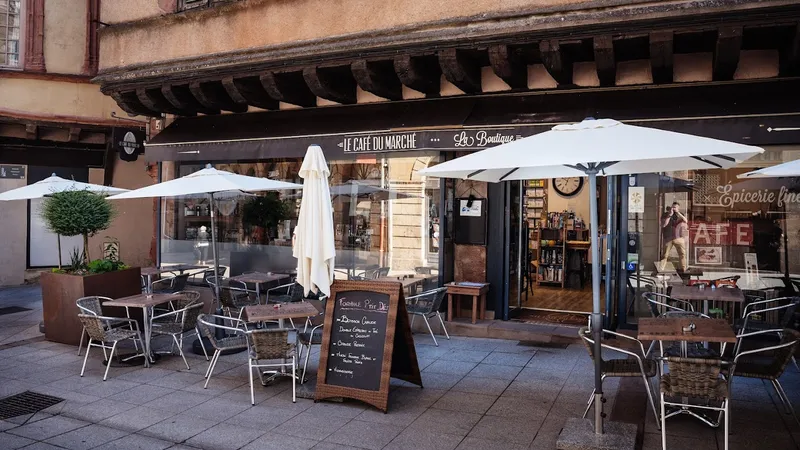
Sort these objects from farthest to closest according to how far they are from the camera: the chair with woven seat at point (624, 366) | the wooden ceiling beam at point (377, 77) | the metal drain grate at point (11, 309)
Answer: the metal drain grate at point (11, 309) → the wooden ceiling beam at point (377, 77) → the chair with woven seat at point (624, 366)

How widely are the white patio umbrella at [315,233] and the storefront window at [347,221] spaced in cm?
365

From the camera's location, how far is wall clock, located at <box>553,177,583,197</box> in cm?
1573

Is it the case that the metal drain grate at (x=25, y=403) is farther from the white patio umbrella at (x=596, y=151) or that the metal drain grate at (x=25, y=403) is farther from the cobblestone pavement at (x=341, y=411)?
the white patio umbrella at (x=596, y=151)

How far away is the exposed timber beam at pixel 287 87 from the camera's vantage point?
405 inches

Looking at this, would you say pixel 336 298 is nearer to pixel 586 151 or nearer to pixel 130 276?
pixel 586 151

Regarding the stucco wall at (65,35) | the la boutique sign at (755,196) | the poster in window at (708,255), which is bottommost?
the poster in window at (708,255)

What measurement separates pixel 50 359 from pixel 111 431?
3.35 metres

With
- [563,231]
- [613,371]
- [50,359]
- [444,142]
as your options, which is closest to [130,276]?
[50,359]

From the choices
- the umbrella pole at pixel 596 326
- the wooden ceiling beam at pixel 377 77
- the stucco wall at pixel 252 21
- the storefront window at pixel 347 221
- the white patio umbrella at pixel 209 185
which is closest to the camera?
the umbrella pole at pixel 596 326

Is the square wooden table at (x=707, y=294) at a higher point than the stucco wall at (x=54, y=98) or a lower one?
lower

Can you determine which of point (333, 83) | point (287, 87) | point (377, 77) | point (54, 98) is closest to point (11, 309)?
point (54, 98)

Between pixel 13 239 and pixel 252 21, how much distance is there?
918 cm

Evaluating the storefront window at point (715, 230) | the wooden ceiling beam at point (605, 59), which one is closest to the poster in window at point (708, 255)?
the storefront window at point (715, 230)

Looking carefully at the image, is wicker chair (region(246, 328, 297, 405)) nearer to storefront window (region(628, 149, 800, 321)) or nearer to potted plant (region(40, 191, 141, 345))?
potted plant (region(40, 191, 141, 345))
